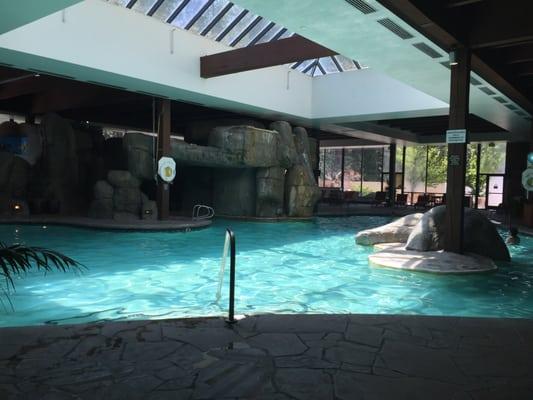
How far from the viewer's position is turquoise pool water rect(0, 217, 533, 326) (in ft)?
16.5

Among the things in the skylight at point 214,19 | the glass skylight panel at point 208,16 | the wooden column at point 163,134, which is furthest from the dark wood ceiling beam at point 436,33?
the wooden column at point 163,134

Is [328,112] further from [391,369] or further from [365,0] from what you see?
[391,369]

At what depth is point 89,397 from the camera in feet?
7.32

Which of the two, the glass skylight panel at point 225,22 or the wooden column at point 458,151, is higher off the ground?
the glass skylight panel at point 225,22

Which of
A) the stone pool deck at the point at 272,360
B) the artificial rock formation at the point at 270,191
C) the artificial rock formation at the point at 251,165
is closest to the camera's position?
the stone pool deck at the point at 272,360

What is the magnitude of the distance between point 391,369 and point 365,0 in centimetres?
427

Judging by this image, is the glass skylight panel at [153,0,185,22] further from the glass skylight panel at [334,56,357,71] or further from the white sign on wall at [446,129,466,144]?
the white sign on wall at [446,129,466,144]

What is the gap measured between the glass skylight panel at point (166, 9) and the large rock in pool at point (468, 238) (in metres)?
7.52

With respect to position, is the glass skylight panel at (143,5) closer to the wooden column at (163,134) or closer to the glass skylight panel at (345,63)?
the wooden column at (163,134)

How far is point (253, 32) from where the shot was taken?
1225cm

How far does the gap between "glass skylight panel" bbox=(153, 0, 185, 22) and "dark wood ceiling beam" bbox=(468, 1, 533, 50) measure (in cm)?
682

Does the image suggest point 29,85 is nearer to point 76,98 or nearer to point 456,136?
point 76,98

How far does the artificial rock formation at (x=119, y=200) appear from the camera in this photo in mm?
12930

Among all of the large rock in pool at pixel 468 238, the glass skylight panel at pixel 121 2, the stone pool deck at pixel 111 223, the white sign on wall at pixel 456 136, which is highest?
the glass skylight panel at pixel 121 2
